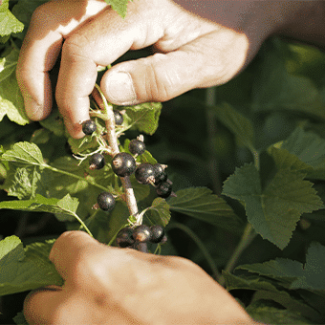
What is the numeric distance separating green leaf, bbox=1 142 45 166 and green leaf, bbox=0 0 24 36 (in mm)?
231

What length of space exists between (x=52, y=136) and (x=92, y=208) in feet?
0.74

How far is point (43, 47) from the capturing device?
29.7 inches

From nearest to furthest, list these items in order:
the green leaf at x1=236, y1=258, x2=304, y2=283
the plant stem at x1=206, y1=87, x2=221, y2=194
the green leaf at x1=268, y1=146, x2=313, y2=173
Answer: the green leaf at x1=236, y1=258, x2=304, y2=283 < the green leaf at x1=268, y1=146, x2=313, y2=173 < the plant stem at x1=206, y1=87, x2=221, y2=194

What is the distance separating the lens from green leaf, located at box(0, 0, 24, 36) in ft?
2.24

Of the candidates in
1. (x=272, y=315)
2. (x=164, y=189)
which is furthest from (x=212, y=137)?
(x=272, y=315)

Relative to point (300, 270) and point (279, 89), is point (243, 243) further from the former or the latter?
point (279, 89)

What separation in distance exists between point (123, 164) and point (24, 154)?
236mm

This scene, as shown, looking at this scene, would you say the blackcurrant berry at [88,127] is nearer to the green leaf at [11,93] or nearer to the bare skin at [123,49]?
the bare skin at [123,49]

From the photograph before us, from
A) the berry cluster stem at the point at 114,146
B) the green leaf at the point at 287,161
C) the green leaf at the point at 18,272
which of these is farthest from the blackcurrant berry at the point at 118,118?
the green leaf at the point at 287,161

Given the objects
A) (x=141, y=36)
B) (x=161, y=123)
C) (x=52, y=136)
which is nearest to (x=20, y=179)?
(x=52, y=136)

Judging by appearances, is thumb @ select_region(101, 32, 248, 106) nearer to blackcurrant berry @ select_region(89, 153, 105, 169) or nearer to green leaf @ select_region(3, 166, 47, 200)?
blackcurrant berry @ select_region(89, 153, 105, 169)

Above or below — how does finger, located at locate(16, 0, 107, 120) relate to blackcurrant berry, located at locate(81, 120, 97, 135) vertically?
above

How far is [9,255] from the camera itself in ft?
2.20

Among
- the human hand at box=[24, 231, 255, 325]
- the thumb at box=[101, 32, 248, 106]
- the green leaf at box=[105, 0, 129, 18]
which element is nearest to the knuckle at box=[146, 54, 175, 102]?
the thumb at box=[101, 32, 248, 106]
